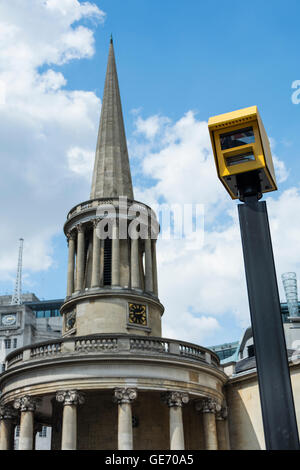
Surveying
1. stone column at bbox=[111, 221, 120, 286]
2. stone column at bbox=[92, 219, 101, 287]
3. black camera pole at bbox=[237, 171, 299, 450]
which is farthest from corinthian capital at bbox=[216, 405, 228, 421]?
black camera pole at bbox=[237, 171, 299, 450]

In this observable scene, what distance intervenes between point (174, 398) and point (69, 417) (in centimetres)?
627

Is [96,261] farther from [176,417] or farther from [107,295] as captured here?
[176,417]

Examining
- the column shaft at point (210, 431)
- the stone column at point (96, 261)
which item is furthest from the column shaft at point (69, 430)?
the stone column at point (96, 261)

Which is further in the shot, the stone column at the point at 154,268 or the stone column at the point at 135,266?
the stone column at the point at 154,268

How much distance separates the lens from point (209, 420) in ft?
109

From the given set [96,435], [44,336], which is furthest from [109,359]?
[44,336]

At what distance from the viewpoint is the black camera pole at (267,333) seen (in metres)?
6.73

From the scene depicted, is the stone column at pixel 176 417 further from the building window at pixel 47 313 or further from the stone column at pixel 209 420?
the building window at pixel 47 313

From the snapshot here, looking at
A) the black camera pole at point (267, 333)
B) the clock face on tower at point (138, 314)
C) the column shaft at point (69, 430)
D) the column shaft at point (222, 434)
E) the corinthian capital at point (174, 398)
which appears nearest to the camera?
the black camera pole at point (267, 333)

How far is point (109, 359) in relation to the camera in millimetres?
31031

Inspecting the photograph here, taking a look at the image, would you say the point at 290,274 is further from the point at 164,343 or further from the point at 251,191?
the point at 251,191

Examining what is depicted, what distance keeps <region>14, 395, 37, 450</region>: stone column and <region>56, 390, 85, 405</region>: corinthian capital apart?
7.15 feet

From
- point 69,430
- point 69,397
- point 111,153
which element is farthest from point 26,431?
point 111,153

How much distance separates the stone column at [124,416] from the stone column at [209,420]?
5.50 metres
